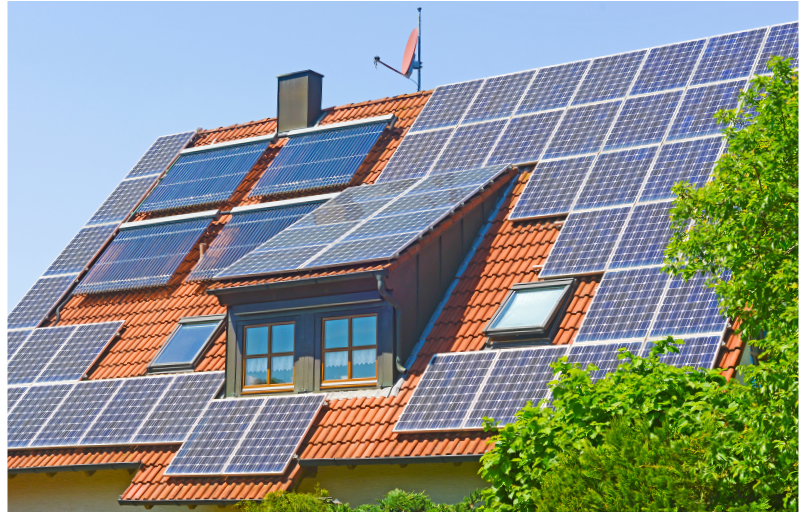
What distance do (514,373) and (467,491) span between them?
6.34ft

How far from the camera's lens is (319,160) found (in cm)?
2397

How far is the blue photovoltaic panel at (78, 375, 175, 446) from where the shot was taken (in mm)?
19311

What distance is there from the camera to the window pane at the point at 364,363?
1788 cm

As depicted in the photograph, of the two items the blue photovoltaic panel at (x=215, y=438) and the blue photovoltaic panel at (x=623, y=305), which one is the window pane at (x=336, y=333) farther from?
the blue photovoltaic panel at (x=623, y=305)

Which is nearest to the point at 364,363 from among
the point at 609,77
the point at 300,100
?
the point at 609,77

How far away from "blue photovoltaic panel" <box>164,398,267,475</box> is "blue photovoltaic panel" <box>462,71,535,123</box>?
845cm

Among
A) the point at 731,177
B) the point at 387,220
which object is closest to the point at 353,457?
the point at 387,220

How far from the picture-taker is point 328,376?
18062 mm

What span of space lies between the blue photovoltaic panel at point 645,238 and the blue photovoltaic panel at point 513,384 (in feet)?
6.77

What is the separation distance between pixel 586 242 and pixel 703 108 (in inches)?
153

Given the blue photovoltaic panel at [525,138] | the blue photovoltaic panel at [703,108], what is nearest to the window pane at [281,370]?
the blue photovoltaic panel at [525,138]

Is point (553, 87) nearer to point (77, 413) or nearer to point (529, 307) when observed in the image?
point (529, 307)

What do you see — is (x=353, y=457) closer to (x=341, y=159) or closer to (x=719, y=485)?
(x=719, y=485)

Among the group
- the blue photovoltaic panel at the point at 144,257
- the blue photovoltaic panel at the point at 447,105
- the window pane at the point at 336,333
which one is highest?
the blue photovoltaic panel at the point at 447,105
